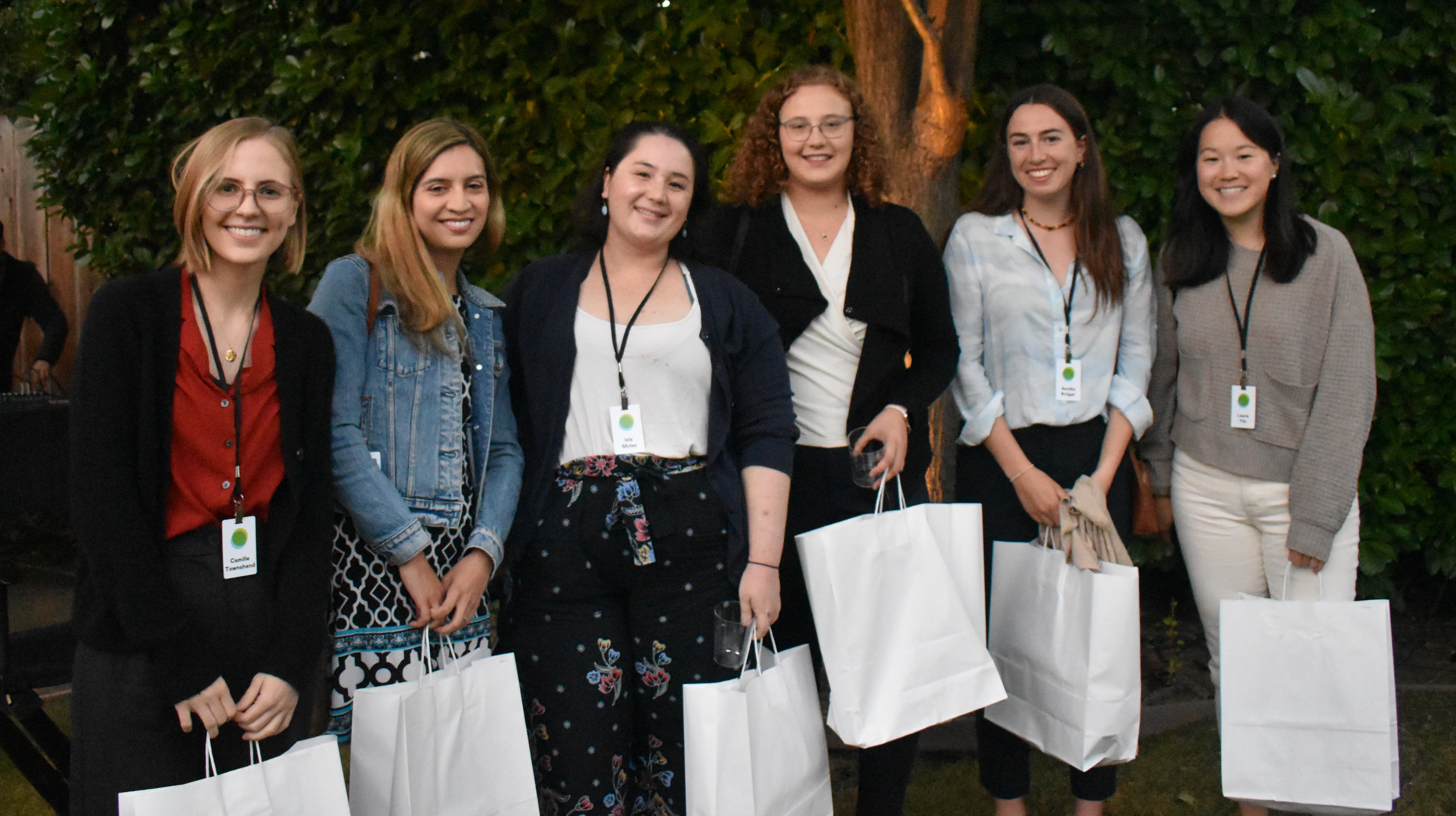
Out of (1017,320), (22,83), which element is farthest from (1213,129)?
(22,83)

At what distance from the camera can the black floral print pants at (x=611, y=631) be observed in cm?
242

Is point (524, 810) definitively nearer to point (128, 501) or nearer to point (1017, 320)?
point (128, 501)

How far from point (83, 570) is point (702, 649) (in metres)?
1.21

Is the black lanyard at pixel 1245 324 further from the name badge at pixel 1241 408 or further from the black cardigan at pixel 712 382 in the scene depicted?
the black cardigan at pixel 712 382

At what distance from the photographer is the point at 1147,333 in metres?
2.98

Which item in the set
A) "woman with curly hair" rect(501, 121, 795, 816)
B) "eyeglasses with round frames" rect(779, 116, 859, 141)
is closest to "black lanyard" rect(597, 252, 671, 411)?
"woman with curly hair" rect(501, 121, 795, 816)

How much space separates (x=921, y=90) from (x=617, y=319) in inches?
58.6

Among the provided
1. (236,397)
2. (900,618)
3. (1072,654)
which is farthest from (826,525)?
(236,397)

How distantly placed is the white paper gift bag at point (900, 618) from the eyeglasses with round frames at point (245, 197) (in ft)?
4.19

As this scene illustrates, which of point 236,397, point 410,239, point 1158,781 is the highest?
point 410,239

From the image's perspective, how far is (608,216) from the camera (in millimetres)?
Answer: 2668

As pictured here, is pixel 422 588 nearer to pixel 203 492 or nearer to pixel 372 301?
pixel 203 492

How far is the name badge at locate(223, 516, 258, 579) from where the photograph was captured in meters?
2.03

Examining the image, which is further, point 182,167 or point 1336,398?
point 1336,398
